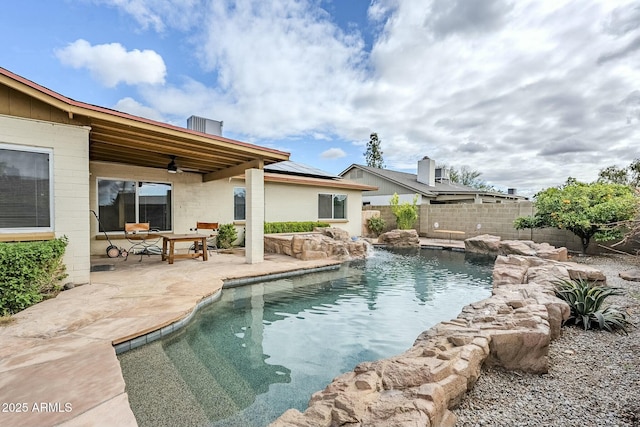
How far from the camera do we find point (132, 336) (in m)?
3.42

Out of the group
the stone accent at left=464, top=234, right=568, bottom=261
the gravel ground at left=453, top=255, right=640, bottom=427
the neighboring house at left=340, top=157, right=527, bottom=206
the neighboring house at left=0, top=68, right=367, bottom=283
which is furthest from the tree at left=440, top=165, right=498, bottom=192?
the gravel ground at left=453, top=255, right=640, bottom=427

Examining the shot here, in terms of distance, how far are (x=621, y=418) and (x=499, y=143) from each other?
108ft

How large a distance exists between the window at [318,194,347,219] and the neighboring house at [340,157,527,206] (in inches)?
301

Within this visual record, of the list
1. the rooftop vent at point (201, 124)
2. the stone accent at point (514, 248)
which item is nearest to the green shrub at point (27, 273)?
the rooftop vent at point (201, 124)

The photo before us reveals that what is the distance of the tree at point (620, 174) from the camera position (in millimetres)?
21128

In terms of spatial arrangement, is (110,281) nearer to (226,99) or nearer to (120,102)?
(226,99)

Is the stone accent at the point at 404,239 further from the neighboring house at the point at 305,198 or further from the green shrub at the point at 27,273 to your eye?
→ the green shrub at the point at 27,273

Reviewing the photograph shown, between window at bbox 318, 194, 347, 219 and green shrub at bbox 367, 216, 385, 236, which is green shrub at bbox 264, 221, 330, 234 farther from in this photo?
green shrub at bbox 367, 216, 385, 236

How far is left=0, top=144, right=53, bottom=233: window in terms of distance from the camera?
4.57 meters

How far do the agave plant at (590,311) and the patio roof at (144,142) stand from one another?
6353mm

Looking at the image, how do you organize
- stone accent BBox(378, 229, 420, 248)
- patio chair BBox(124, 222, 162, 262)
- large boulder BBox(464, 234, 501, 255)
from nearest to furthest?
patio chair BBox(124, 222, 162, 262) < large boulder BBox(464, 234, 501, 255) < stone accent BBox(378, 229, 420, 248)

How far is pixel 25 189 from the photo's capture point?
185 inches

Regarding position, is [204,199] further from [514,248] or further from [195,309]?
[514,248]

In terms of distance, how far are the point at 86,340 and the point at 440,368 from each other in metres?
3.66
